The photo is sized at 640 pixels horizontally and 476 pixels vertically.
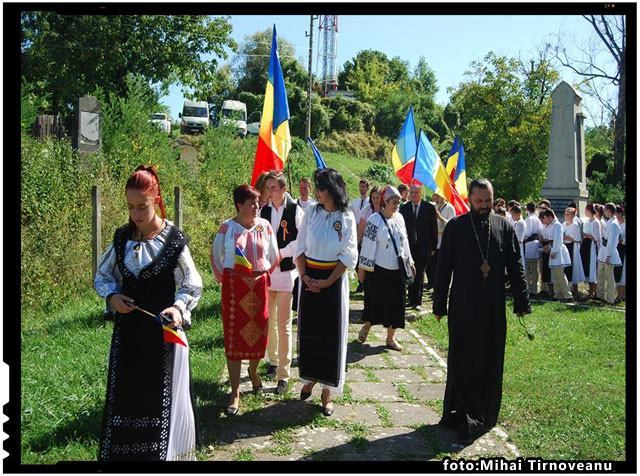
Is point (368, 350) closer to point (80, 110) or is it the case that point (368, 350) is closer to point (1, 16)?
point (1, 16)

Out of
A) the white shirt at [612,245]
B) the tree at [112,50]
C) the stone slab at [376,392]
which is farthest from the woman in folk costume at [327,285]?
the tree at [112,50]

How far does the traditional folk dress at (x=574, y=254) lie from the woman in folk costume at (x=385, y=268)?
6.15m

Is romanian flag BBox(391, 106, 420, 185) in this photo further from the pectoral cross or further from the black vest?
the pectoral cross

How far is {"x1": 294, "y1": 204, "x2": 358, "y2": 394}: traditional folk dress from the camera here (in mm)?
5277

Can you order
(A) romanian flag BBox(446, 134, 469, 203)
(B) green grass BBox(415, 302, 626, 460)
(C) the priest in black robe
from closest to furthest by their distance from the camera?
(B) green grass BBox(415, 302, 626, 460) < (C) the priest in black robe < (A) romanian flag BBox(446, 134, 469, 203)

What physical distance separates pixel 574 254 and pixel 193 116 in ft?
83.3

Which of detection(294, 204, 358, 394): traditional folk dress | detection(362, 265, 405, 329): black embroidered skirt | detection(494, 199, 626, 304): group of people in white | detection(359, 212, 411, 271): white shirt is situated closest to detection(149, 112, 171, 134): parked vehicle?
detection(494, 199, 626, 304): group of people in white

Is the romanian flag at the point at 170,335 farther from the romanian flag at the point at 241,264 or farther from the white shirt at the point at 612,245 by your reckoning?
the white shirt at the point at 612,245

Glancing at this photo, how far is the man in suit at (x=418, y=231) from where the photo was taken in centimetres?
998

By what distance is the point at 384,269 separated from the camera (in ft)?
24.8

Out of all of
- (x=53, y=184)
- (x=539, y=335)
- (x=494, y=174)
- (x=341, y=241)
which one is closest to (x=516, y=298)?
(x=341, y=241)

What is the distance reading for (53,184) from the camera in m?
9.17

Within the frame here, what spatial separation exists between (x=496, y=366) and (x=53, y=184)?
7.34 m

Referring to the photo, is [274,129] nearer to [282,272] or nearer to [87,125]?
[282,272]
